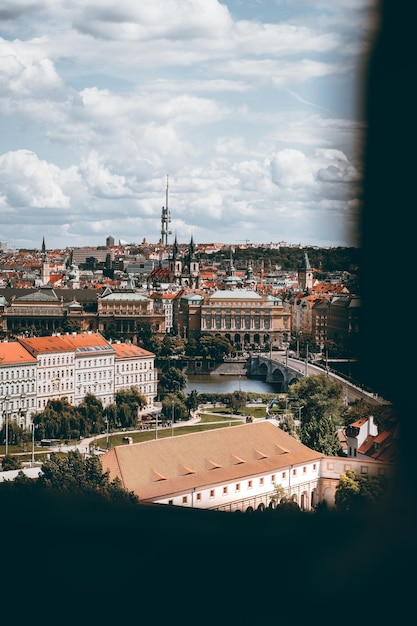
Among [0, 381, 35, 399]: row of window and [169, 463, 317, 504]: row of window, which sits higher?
[169, 463, 317, 504]: row of window

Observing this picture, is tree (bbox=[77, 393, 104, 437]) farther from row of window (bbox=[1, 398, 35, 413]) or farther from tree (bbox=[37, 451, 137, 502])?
tree (bbox=[37, 451, 137, 502])

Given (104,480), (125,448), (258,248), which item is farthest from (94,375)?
(258,248)

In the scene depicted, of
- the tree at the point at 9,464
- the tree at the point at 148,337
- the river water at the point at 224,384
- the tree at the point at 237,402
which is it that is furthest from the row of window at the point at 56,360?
the tree at the point at 148,337

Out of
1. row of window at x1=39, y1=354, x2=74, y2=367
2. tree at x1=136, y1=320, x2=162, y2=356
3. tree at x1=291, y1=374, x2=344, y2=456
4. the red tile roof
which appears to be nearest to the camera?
tree at x1=291, y1=374, x2=344, y2=456

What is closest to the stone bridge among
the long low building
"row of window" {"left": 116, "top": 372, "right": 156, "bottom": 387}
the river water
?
the river water

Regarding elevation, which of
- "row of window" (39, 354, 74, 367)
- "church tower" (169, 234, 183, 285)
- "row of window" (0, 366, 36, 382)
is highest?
"church tower" (169, 234, 183, 285)

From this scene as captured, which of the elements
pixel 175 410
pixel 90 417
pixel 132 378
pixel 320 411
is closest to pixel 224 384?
pixel 132 378

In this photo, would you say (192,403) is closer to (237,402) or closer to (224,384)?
(237,402)
